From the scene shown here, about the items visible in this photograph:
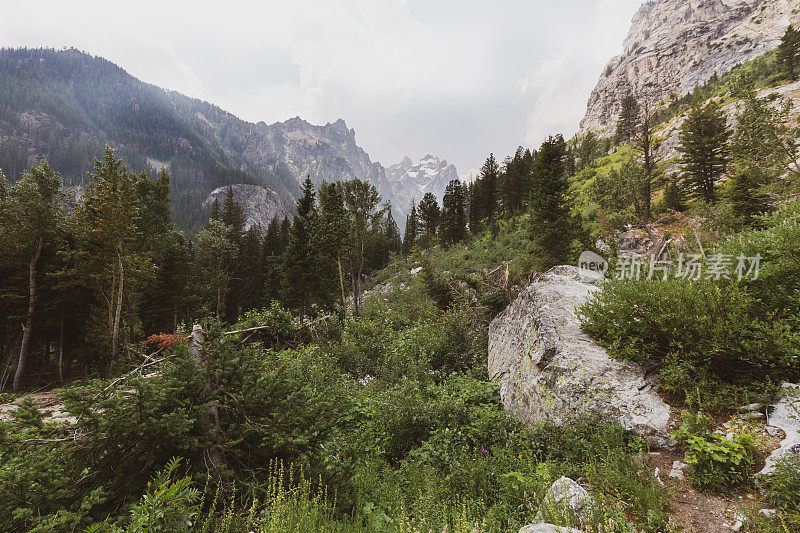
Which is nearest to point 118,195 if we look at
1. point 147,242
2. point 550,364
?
point 147,242

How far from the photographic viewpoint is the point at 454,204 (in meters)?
57.9

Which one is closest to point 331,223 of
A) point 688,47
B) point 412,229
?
point 412,229

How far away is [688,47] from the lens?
403 ft

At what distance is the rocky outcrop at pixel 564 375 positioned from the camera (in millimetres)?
4684

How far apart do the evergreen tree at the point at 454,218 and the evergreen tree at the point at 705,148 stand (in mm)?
32667

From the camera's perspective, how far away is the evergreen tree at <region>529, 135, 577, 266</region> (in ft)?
59.1

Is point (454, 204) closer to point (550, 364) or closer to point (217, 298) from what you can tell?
point (217, 298)

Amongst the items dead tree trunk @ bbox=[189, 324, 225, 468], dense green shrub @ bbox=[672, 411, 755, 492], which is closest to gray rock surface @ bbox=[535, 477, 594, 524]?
dense green shrub @ bbox=[672, 411, 755, 492]

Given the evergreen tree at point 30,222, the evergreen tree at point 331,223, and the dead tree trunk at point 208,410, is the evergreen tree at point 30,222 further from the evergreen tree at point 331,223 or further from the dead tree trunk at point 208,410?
the dead tree trunk at point 208,410

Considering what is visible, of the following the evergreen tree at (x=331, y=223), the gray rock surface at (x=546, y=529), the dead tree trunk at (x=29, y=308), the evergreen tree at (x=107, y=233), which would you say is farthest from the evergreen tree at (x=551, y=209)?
the dead tree trunk at (x=29, y=308)

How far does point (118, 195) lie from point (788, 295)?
24.9 metres

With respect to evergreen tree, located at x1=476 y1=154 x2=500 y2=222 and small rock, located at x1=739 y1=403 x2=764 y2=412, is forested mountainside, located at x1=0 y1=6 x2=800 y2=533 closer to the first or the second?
small rock, located at x1=739 y1=403 x2=764 y2=412

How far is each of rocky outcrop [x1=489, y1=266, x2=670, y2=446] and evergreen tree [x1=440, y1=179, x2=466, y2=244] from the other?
48321 millimetres

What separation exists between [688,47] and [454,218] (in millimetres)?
159035
